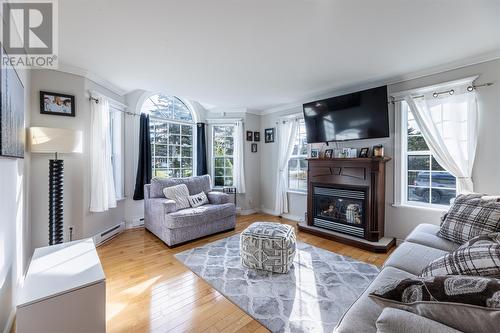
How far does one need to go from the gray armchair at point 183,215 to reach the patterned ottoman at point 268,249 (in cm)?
100

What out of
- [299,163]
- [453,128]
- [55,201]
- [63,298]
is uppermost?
[453,128]

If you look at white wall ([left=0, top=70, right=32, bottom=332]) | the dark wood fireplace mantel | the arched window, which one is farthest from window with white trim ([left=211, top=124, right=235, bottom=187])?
white wall ([left=0, top=70, right=32, bottom=332])

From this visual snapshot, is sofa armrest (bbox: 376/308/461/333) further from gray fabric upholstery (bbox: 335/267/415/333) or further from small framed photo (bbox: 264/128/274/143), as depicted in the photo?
small framed photo (bbox: 264/128/274/143)

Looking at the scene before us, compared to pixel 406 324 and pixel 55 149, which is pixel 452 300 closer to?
pixel 406 324

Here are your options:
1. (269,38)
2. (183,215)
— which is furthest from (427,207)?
(183,215)

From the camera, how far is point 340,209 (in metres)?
3.50

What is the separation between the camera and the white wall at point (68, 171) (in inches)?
101

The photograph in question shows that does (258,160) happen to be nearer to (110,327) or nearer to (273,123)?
(273,123)

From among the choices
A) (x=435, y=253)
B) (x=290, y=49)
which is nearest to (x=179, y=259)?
(x=435, y=253)

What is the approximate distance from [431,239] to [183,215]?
8.95ft

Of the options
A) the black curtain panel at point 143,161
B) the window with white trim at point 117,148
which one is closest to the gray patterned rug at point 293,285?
the black curtain panel at point 143,161

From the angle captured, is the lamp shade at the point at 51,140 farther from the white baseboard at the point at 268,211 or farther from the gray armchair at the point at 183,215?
the white baseboard at the point at 268,211

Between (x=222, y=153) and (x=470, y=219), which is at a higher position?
(x=222, y=153)

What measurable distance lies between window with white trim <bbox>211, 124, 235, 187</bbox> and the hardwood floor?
6.49 feet
